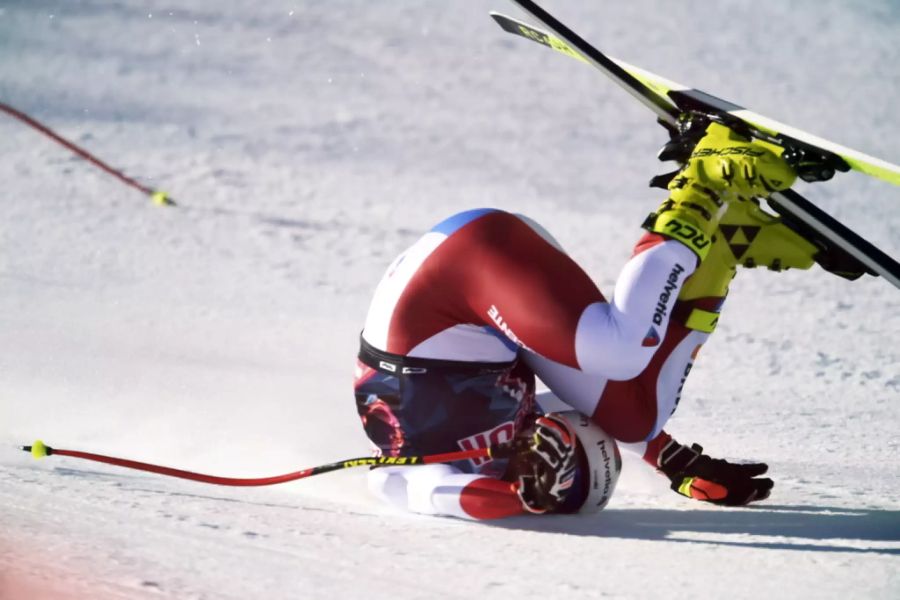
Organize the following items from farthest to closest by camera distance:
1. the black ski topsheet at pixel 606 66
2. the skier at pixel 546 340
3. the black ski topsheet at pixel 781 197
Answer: the black ski topsheet at pixel 606 66 → the black ski topsheet at pixel 781 197 → the skier at pixel 546 340

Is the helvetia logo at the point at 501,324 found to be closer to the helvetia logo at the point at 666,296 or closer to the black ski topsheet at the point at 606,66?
the helvetia logo at the point at 666,296

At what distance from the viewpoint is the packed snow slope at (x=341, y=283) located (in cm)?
204

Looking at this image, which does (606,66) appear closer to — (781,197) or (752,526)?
(781,197)

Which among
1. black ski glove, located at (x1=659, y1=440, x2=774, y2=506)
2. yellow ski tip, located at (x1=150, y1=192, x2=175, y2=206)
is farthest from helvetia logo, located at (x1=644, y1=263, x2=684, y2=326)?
yellow ski tip, located at (x1=150, y1=192, x2=175, y2=206)

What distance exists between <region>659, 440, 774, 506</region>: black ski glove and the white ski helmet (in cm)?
23

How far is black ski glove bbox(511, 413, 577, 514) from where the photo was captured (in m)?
2.24

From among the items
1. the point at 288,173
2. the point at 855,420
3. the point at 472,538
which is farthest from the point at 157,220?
the point at 472,538

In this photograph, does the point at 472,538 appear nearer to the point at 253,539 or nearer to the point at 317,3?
the point at 253,539

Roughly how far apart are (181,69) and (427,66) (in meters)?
1.56

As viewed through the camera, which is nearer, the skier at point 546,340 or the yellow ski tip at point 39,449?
the skier at point 546,340

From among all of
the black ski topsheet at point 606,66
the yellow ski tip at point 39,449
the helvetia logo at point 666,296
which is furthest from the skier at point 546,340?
the yellow ski tip at point 39,449

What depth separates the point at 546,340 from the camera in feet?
7.06

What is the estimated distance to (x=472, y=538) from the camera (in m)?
2.18

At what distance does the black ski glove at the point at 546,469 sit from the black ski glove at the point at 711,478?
399mm
